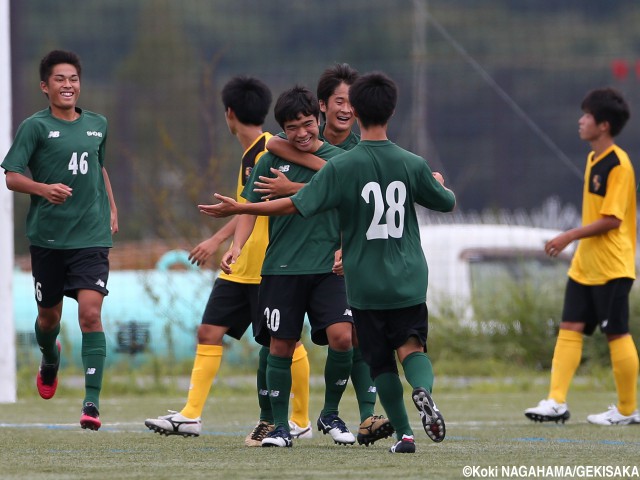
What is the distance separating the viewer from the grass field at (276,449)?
543 cm

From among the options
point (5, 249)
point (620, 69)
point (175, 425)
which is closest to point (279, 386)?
point (175, 425)

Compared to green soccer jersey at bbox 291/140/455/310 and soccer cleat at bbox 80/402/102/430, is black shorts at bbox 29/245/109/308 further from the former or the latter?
green soccer jersey at bbox 291/140/455/310

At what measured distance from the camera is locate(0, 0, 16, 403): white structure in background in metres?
10.6

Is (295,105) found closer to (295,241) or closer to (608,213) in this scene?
(295,241)

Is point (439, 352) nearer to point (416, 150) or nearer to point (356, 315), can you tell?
point (416, 150)

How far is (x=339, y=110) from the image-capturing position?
281 inches

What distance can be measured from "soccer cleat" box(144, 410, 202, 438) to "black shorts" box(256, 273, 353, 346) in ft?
2.49

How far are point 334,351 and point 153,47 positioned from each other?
1768 cm

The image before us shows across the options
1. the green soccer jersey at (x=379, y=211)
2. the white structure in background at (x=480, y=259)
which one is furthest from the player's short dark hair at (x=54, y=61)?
the white structure in background at (x=480, y=259)

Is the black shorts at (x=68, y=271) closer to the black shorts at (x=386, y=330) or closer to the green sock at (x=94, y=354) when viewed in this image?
the green sock at (x=94, y=354)

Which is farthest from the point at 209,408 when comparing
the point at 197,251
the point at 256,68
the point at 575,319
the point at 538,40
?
the point at 538,40

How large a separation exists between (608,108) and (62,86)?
10.9ft

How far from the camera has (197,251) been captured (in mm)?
6938

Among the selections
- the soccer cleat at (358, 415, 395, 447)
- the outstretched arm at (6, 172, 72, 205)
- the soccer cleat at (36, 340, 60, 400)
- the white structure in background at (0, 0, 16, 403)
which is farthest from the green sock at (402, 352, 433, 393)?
the white structure in background at (0, 0, 16, 403)
